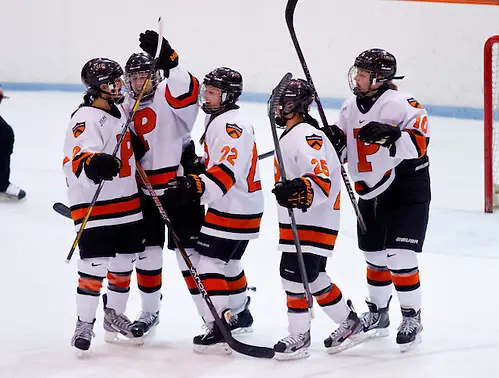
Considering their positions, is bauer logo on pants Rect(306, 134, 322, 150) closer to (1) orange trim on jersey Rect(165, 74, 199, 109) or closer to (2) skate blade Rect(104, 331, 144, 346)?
(1) orange trim on jersey Rect(165, 74, 199, 109)

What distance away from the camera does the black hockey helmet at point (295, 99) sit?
338 cm

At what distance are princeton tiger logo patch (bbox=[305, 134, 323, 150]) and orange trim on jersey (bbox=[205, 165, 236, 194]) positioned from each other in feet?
1.00

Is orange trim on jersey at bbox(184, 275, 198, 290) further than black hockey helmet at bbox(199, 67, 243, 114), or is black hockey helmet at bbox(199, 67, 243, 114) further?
orange trim on jersey at bbox(184, 275, 198, 290)

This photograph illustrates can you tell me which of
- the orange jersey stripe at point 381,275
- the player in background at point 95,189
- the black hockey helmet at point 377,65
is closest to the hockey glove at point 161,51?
the player in background at point 95,189

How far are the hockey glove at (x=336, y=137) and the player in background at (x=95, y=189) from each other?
74 cm

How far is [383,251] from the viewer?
12.3ft

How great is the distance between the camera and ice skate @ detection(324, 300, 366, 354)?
355 centimetres

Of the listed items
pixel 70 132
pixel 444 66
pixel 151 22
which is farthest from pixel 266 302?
pixel 151 22

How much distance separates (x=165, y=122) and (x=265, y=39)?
17.8ft

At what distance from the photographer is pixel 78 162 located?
3.32 m

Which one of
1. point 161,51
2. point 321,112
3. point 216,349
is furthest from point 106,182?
point 321,112

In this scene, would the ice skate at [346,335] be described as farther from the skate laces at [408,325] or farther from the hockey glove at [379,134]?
the hockey glove at [379,134]

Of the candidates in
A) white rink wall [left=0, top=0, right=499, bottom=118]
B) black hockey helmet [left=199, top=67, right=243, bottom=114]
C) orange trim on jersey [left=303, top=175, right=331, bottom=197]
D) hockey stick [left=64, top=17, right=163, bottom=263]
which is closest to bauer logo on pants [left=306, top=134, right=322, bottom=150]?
orange trim on jersey [left=303, top=175, right=331, bottom=197]

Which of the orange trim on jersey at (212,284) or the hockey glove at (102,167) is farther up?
the hockey glove at (102,167)
